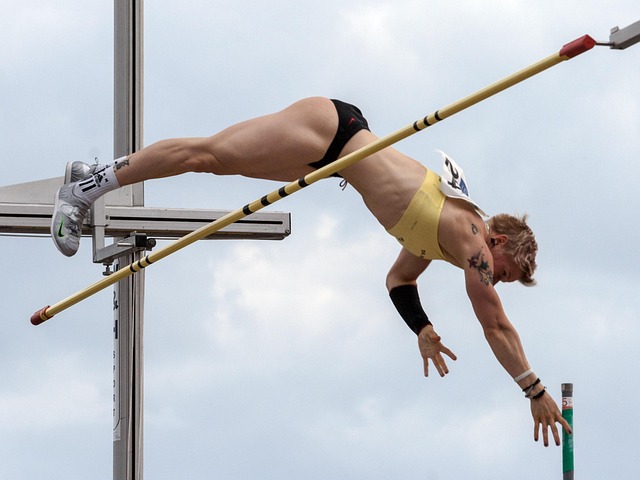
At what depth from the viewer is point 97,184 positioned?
7.92 m

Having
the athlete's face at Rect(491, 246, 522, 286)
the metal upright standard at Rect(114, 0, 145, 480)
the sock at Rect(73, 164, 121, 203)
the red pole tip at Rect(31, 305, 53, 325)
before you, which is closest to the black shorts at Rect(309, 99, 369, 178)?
the athlete's face at Rect(491, 246, 522, 286)

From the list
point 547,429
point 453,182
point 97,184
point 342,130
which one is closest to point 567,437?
point 547,429

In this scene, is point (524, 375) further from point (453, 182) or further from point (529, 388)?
point (453, 182)

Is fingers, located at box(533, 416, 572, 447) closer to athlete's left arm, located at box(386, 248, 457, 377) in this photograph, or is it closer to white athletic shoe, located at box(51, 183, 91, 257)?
athlete's left arm, located at box(386, 248, 457, 377)

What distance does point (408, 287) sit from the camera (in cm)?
820

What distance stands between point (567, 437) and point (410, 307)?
1172 millimetres

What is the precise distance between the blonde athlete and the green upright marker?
4 cm

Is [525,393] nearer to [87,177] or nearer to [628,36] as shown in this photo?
[628,36]

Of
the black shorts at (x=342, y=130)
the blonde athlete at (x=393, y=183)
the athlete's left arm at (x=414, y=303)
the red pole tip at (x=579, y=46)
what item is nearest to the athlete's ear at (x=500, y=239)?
the blonde athlete at (x=393, y=183)

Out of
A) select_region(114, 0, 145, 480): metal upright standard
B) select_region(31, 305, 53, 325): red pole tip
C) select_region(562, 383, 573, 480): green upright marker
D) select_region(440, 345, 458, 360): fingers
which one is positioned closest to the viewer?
select_region(562, 383, 573, 480): green upright marker

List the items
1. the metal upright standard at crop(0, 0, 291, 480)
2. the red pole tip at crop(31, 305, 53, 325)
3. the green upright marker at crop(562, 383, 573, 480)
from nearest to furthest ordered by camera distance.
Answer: the green upright marker at crop(562, 383, 573, 480) → the red pole tip at crop(31, 305, 53, 325) → the metal upright standard at crop(0, 0, 291, 480)

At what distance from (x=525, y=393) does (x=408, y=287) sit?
101cm

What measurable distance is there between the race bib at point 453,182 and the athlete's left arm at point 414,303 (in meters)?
0.61

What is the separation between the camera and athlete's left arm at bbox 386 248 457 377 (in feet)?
26.4
